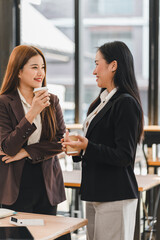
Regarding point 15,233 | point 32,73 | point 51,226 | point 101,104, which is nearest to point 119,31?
point 32,73

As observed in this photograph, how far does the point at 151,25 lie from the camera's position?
597 cm

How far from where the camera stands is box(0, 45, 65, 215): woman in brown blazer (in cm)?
223

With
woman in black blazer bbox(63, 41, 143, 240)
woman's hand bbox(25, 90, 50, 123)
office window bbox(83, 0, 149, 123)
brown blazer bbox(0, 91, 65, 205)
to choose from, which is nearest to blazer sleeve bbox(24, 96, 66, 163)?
brown blazer bbox(0, 91, 65, 205)

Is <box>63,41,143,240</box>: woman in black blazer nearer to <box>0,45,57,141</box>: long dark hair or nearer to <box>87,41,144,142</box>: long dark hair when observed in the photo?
<box>87,41,144,142</box>: long dark hair

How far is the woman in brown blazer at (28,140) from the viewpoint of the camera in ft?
7.32

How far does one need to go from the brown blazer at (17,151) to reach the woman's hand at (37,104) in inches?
1.4

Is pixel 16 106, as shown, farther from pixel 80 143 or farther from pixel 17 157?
pixel 80 143

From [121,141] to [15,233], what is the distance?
62 centimetres

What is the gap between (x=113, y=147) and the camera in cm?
200

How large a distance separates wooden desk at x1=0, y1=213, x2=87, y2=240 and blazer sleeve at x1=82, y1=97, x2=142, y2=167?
32 cm

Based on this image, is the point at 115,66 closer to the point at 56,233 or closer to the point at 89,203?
the point at 89,203

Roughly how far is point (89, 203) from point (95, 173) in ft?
0.63

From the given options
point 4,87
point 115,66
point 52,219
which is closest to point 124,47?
point 115,66

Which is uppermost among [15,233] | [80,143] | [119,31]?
[119,31]
